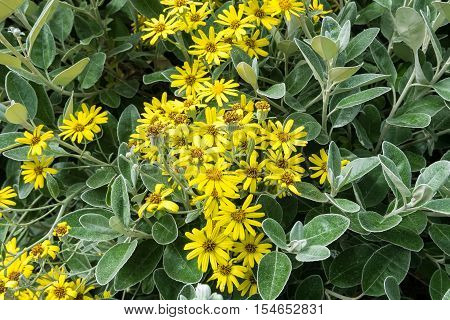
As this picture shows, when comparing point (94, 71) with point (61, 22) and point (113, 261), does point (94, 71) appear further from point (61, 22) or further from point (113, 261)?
point (113, 261)

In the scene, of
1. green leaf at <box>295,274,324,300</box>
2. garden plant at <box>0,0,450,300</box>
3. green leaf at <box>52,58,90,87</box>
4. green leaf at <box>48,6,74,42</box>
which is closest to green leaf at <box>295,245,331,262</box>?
garden plant at <box>0,0,450,300</box>

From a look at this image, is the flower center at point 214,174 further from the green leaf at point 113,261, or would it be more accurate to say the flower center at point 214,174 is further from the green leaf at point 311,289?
the green leaf at point 311,289

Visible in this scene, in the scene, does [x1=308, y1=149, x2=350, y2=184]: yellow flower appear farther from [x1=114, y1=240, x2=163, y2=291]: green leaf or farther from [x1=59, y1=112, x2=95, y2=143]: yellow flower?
[x1=59, y1=112, x2=95, y2=143]: yellow flower

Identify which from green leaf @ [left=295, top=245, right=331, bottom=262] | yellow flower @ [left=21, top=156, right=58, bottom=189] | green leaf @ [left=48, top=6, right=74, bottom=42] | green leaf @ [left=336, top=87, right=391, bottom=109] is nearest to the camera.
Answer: green leaf @ [left=295, top=245, right=331, bottom=262]

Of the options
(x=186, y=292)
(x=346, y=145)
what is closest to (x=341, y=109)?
(x=346, y=145)

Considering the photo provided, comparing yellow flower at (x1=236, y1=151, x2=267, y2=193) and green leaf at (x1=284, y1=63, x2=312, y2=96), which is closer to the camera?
yellow flower at (x1=236, y1=151, x2=267, y2=193)

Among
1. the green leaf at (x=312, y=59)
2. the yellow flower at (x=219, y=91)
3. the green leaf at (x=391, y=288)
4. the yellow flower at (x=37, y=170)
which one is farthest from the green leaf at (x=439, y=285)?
the yellow flower at (x=37, y=170)

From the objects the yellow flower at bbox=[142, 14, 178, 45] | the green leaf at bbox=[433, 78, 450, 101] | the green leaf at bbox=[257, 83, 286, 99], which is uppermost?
the yellow flower at bbox=[142, 14, 178, 45]

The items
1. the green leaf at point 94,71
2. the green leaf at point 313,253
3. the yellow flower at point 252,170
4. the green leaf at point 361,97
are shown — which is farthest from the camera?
the green leaf at point 94,71
